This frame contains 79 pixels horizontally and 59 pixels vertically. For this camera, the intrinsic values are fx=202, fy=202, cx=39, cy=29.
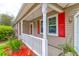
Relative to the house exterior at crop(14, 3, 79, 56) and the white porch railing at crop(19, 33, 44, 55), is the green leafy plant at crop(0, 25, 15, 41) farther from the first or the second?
the white porch railing at crop(19, 33, 44, 55)

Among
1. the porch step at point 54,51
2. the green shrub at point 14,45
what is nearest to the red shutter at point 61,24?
the porch step at point 54,51

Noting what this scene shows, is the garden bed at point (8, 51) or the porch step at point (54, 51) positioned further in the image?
the porch step at point (54, 51)

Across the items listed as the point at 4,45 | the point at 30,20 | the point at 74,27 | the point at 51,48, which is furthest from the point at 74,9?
the point at 30,20

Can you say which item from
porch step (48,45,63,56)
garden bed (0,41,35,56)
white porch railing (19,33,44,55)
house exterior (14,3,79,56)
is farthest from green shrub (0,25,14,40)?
porch step (48,45,63,56)

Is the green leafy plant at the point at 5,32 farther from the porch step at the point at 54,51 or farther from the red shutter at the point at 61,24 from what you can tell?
the red shutter at the point at 61,24

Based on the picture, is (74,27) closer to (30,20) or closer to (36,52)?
(36,52)

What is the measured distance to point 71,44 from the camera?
252 inches

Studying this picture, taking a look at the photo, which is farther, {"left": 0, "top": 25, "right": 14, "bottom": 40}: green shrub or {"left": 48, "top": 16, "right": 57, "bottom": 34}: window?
{"left": 48, "top": 16, "right": 57, "bottom": 34}: window

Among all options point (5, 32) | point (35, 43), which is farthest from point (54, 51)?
point (5, 32)

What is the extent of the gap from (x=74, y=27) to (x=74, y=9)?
0.58m

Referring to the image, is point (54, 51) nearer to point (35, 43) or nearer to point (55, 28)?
point (35, 43)

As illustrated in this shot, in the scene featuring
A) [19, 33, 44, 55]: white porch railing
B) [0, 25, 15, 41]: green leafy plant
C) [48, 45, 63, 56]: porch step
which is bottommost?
[48, 45, 63, 56]: porch step

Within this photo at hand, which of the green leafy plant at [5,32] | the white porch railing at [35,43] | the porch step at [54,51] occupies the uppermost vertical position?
the green leafy plant at [5,32]

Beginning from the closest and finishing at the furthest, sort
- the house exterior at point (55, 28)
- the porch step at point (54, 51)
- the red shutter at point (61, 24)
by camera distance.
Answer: the house exterior at point (55, 28) → the porch step at point (54, 51) → the red shutter at point (61, 24)
